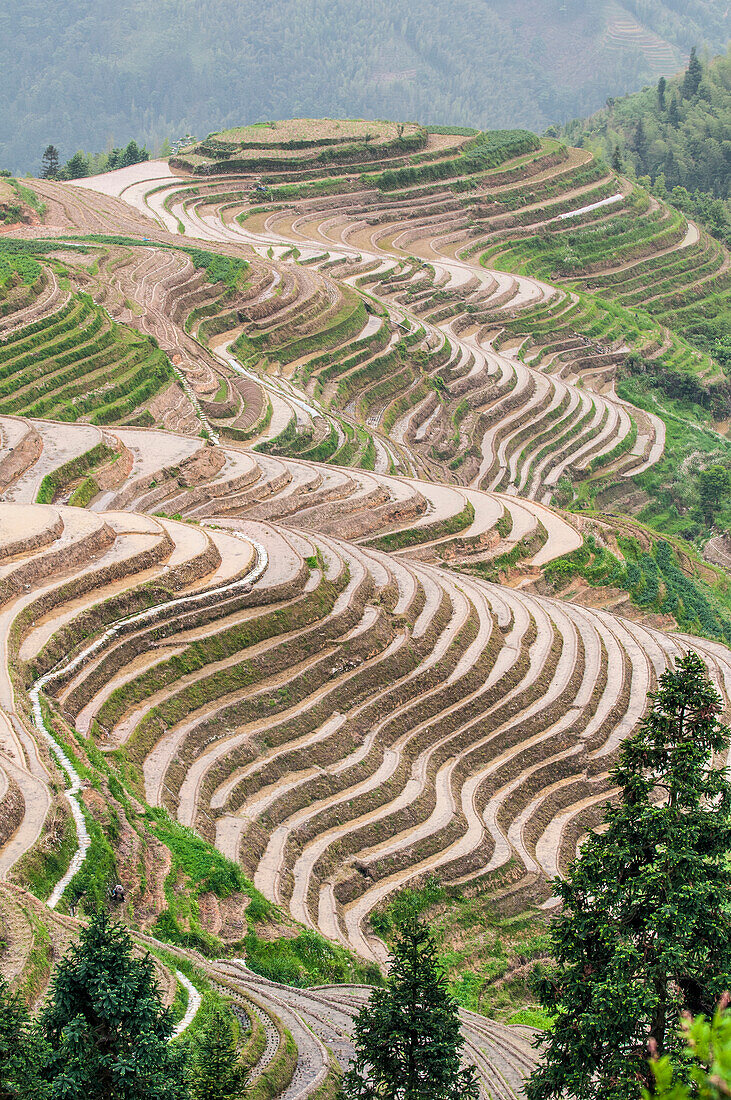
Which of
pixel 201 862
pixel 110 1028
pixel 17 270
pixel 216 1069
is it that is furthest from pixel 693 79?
pixel 110 1028

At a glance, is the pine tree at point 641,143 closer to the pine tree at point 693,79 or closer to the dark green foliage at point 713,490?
the pine tree at point 693,79

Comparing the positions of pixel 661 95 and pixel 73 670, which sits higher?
pixel 661 95

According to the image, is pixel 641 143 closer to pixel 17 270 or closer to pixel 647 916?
pixel 17 270

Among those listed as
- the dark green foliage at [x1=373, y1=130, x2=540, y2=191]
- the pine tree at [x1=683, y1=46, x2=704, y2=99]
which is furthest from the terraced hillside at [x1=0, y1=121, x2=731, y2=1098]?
the pine tree at [x1=683, y1=46, x2=704, y2=99]

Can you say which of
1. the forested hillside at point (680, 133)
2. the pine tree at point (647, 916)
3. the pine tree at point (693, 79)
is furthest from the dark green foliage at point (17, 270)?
the pine tree at point (693, 79)

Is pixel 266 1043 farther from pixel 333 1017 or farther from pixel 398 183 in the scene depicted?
pixel 398 183

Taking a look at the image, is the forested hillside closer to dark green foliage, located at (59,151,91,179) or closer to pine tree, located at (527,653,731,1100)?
dark green foliage, located at (59,151,91,179)

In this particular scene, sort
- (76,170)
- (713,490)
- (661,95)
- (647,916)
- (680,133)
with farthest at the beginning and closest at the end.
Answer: (661,95)
(680,133)
(76,170)
(713,490)
(647,916)

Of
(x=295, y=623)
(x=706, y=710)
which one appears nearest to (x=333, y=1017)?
(x=706, y=710)
